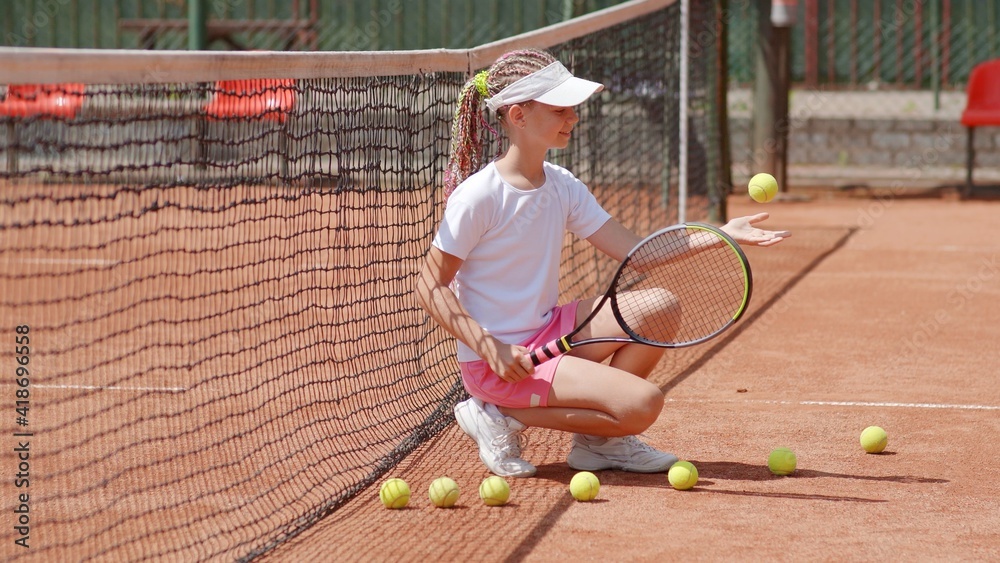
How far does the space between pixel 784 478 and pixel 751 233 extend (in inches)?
31.6

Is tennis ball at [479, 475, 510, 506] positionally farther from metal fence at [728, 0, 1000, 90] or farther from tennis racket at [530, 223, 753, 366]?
metal fence at [728, 0, 1000, 90]

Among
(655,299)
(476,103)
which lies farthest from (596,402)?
(476,103)

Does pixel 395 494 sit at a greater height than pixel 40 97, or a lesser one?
lesser

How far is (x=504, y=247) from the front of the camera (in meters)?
3.96

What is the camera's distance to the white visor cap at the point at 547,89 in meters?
3.85

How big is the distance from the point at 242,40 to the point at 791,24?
6382 mm

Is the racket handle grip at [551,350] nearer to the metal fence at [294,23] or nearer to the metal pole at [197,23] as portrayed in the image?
the metal pole at [197,23]

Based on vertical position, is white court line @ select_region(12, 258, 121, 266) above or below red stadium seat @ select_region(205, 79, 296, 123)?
below

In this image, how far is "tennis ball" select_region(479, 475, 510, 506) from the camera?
376 cm

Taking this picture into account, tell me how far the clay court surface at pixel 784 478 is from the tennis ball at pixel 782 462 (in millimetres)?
35

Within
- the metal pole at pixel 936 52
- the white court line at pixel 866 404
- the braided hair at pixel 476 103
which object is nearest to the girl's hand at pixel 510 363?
the braided hair at pixel 476 103

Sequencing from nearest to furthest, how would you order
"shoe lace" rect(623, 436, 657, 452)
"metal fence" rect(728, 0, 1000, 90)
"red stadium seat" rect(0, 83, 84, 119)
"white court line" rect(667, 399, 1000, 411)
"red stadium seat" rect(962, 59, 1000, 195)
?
"red stadium seat" rect(0, 83, 84, 119) < "shoe lace" rect(623, 436, 657, 452) < "white court line" rect(667, 399, 1000, 411) < "red stadium seat" rect(962, 59, 1000, 195) < "metal fence" rect(728, 0, 1000, 90)

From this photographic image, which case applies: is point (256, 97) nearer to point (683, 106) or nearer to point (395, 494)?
point (395, 494)

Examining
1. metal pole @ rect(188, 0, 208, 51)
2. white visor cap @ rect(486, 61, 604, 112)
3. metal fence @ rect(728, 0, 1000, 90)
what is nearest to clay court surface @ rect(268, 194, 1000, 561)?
white visor cap @ rect(486, 61, 604, 112)
